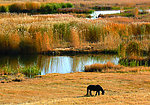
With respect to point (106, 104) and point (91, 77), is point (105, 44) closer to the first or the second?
point (91, 77)

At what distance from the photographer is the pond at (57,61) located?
61.9 ft

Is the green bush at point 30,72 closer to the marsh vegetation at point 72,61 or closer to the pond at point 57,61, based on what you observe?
the marsh vegetation at point 72,61

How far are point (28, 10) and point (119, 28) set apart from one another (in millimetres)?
29916

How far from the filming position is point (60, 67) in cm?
1919

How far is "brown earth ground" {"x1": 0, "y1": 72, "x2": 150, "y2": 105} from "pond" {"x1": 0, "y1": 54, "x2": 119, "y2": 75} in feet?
10.8

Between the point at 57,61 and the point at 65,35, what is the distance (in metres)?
5.54

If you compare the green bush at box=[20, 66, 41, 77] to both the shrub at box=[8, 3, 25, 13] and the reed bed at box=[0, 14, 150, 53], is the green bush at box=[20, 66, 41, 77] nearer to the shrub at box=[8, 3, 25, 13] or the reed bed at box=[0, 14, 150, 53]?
the reed bed at box=[0, 14, 150, 53]

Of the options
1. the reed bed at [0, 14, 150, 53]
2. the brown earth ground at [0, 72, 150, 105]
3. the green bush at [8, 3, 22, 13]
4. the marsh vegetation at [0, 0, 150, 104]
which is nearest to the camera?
the brown earth ground at [0, 72, 150, 105]

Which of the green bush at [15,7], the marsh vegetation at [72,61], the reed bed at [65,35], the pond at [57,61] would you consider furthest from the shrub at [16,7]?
the pond at [57,61]

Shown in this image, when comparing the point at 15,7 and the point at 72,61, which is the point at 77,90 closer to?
the point at 72,61

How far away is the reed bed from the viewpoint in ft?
77.6

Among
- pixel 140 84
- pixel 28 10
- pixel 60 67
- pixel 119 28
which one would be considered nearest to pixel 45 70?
pixel 60 67

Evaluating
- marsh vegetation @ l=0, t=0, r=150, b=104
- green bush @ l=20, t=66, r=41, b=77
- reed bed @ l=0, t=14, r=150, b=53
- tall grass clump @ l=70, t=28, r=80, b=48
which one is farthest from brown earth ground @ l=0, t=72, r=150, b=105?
tall grass clump @ l=70, t=28, r=80, b=48

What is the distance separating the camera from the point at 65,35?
26047 mm
